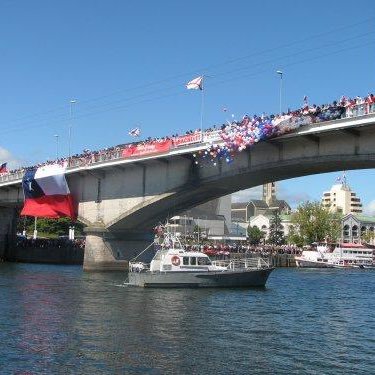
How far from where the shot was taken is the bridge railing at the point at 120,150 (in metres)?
39.2

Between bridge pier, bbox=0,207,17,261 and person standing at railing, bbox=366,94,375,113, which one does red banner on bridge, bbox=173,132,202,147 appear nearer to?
person standing at railing, bbox=366,94,375,113

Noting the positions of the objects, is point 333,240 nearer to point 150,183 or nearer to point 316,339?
point 150,183

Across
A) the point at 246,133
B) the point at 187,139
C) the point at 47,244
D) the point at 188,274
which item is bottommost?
the point at 188,274

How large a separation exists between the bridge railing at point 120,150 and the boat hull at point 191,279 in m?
10.4

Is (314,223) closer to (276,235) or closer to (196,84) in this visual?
(276,235)

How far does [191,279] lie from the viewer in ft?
159

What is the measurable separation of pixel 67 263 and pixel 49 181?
973 inches

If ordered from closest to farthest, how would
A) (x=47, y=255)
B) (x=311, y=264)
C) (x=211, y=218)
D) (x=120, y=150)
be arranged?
(x=120, y=150), (x=47, y=255), (x=311, y=264), (x=211, y=218)

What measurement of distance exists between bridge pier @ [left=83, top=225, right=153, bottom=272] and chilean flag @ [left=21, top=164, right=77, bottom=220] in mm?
4437

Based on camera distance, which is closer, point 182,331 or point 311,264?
point 182,331

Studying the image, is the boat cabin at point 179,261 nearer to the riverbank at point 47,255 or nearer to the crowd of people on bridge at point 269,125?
the crowd of people on bridge at point 269,125

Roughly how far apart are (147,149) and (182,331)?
94.2 feet

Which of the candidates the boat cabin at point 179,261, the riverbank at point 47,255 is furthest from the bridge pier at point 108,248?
the riverbank at point 47,255

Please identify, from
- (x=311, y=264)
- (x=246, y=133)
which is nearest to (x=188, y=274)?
(x=246, y=133)
